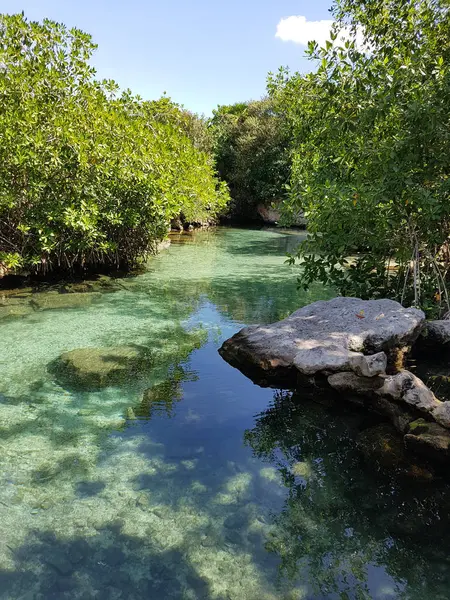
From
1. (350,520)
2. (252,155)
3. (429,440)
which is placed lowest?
(350,520)

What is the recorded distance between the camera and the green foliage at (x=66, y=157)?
10758mm

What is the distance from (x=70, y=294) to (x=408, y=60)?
969 cm

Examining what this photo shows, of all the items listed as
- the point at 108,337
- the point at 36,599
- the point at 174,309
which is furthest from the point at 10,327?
the point at 36,599

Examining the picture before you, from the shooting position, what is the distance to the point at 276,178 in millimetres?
39656

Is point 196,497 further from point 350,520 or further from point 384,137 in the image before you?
point 384,137

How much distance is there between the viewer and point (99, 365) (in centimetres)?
764

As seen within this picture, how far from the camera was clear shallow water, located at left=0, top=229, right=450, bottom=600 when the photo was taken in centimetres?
351

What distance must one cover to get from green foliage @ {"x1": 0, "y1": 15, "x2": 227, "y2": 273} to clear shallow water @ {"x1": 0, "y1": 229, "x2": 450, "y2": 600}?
5003mm

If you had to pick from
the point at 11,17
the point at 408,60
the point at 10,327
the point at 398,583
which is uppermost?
the point at 11,17

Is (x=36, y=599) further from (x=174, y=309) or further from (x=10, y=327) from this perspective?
(x=174, y=309)

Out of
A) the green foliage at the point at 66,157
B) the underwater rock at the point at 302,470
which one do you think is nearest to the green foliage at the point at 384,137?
the underwater rock at the point at 302,470

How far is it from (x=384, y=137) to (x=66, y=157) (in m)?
7.68

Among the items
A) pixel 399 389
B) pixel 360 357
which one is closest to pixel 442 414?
pixel 399 389

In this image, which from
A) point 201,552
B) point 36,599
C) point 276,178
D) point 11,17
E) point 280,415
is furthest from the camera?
point 276,178
